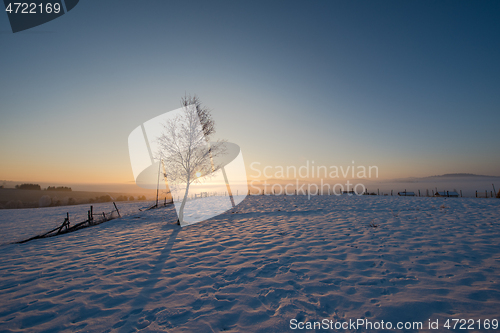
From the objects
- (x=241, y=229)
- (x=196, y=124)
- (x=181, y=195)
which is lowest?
(x=241, y=229)

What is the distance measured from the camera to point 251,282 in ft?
15.0

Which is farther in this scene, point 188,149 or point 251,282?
point 188,149

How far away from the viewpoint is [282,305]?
3.68 meters

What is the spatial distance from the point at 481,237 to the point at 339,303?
797cm

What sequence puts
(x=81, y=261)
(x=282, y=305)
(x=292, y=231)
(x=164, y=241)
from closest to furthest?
(x=282, y=305) < (x=81, y=261) < (x=164, y=241) < (x=292, y=231)

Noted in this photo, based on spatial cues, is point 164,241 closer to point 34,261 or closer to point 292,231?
point 34,261

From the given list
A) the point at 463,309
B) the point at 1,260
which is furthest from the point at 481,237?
the point at 1,260

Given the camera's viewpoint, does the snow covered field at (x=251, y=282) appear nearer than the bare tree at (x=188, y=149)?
Yes

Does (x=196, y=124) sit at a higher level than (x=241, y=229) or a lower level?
higher

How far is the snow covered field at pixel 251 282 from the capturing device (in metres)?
3.35

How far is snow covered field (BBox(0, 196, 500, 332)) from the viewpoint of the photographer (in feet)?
11.0

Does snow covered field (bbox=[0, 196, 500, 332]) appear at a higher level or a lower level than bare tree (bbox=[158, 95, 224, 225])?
lower

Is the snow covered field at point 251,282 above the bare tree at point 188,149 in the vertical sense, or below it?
below

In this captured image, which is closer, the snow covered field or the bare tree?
the snow covered field
